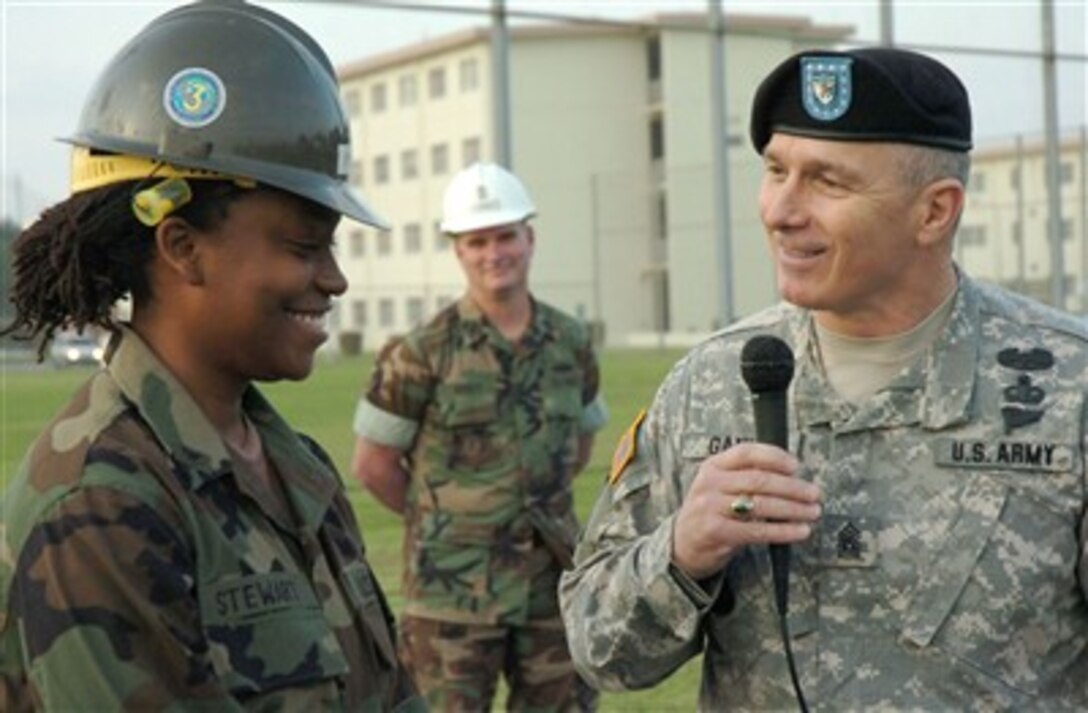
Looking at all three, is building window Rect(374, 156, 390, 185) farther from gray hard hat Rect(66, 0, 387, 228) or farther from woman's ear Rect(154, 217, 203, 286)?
woman's ear Rect(154, 217, 203, 286)

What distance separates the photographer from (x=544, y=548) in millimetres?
6031

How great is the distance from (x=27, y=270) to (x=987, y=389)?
4.73 feet

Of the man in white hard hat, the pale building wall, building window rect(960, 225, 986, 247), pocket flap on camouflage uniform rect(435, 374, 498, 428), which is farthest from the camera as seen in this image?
building window rect(960, 225, 986, 247)

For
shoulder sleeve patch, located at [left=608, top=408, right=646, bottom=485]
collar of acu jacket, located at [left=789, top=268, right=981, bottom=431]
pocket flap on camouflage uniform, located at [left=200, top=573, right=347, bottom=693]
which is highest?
collar of acu jacket, located at [left=789, top=268, right=981, bottom=431]

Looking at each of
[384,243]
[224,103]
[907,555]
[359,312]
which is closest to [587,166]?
[384,243]

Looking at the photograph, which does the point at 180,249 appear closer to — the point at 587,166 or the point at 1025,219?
the point at 587,166

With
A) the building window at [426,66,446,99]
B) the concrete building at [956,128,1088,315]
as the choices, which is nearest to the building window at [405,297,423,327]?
the building window at [426,66,446,99]

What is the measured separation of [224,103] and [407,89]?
1047 cm

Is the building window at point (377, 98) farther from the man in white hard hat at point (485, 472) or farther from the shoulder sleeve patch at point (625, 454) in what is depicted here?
the shoulder sleeve patch at point (625, 454)

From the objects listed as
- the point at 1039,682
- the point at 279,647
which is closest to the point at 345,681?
the point at 279,647

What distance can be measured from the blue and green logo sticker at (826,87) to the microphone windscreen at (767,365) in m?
0.35

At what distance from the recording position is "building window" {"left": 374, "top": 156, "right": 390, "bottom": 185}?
43.6ft

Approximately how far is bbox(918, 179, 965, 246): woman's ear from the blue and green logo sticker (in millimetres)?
191

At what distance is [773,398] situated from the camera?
8.68 feet
